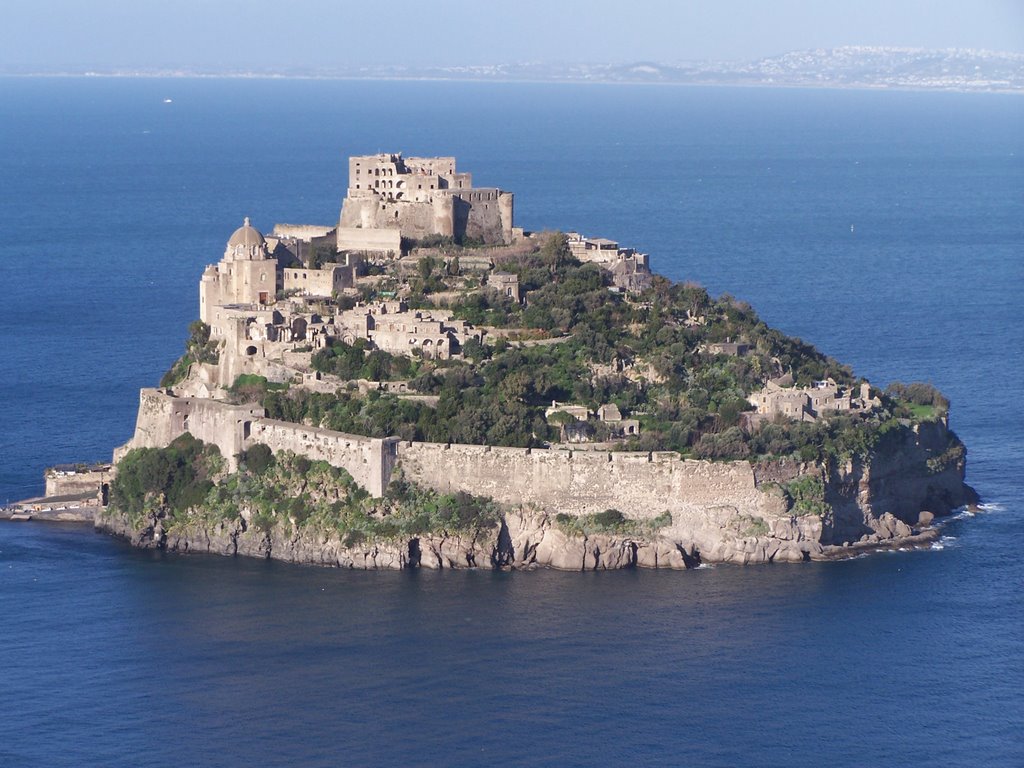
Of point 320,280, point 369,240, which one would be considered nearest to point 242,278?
point 320,280

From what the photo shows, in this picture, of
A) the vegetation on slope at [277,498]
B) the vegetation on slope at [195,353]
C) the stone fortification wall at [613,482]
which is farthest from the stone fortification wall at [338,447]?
the vegetation on slope at [195,353]

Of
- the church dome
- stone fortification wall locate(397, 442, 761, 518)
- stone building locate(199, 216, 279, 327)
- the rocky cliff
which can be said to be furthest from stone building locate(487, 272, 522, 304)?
the rocky cliff

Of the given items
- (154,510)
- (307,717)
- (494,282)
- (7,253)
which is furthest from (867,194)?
(307,717)

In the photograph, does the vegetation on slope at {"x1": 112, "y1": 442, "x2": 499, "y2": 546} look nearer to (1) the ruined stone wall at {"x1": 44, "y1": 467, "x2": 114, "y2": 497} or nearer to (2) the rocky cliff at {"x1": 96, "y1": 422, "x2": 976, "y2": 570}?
(2) the rocky cliff at {"x1": 96, "y1": 422, "x2": 976, "y2": 570}

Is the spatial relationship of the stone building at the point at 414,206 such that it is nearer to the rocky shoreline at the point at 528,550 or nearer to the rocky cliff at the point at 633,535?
the rocky cliff at the point at 633,535

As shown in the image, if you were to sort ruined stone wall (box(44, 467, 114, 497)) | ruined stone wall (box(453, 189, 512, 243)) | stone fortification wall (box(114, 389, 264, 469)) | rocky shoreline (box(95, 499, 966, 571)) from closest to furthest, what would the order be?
rocky shoreline (box(95, 499, 966, 571)) → stone fortification wall (box(114, 389, 264, 469)) → ruined stone wall (box(44, 467, 114, 497)) → ruined stone wall (box(453, 189, 512, 243))

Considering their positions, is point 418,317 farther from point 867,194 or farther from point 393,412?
point 867,194

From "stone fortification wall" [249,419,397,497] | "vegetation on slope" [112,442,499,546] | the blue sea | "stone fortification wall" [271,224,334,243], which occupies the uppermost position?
"stone fortification wall" [271,224,334,243]
